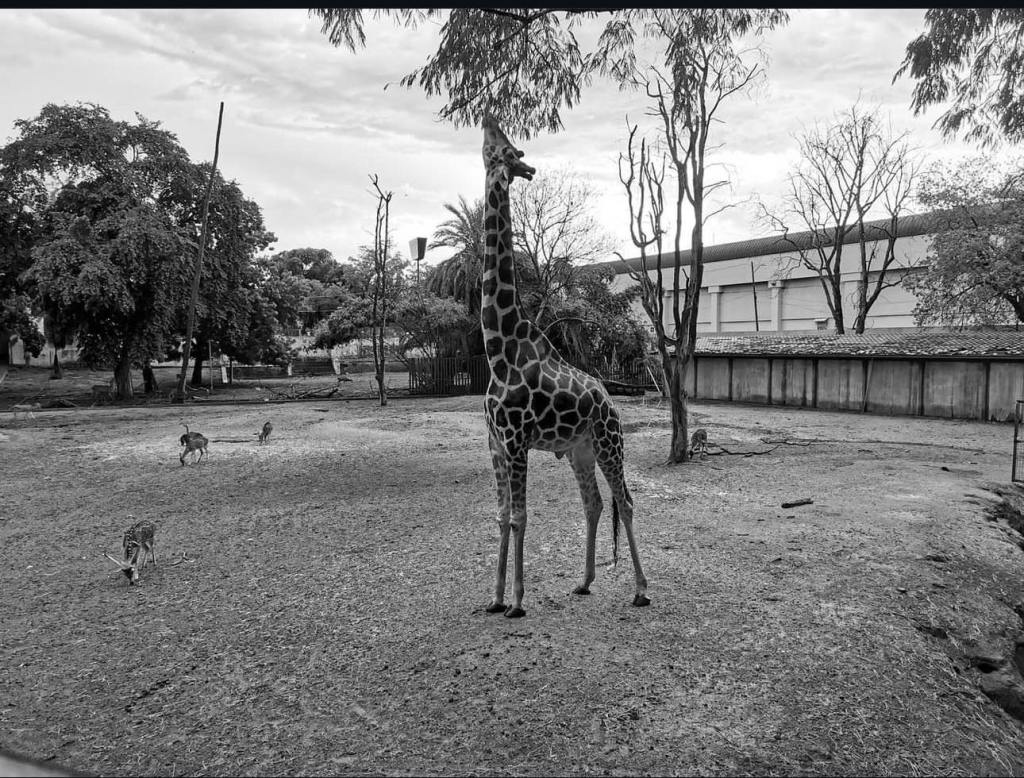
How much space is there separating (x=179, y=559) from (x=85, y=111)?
81.6 ft

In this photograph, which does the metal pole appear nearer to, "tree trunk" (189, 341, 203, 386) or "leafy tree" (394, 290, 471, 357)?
"tree trunk" (189, 341, 203, 386)

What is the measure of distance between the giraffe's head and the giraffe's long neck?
6 centimetres

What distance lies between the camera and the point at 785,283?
3741 cm

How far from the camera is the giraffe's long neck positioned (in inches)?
202

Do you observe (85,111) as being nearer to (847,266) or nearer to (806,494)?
(806,494)

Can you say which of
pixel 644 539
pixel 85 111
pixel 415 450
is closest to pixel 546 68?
pixel 644 539

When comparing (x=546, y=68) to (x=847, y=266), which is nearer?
(x=546, y=68)

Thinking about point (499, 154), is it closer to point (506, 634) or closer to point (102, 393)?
point (506, 634)

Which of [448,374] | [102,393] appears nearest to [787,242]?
[448,374]

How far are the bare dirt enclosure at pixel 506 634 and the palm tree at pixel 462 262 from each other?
21125 mm

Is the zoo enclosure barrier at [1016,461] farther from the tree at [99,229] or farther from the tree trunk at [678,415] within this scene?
the tree at [99,229]

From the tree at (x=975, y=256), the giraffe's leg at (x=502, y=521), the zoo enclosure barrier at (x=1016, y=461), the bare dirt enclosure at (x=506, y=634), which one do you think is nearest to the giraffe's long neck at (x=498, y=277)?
the giraffe's leg at (x=502, y=521)

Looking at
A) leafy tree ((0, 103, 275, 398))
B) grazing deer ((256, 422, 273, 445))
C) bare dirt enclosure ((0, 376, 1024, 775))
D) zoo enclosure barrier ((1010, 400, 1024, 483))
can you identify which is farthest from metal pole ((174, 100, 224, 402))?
zoo enclosure barrier ((1010, 400, 1024, 483))

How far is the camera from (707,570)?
625cm
